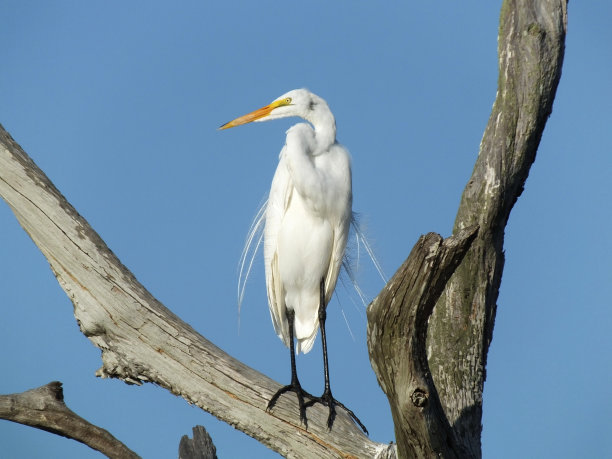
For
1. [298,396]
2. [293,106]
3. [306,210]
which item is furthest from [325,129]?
[298,396]

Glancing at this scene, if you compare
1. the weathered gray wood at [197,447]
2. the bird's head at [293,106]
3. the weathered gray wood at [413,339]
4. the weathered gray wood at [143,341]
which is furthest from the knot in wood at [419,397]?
the bird's head at [293,106]

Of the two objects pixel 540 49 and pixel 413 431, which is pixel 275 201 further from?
pixel 413 431

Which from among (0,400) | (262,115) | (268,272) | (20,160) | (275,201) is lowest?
(0,400)

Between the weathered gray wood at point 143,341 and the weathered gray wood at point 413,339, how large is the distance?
2.15ft

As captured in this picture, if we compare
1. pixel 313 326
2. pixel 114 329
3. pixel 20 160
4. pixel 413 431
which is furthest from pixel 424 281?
pixel 313 326

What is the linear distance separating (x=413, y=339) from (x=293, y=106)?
2.27 m

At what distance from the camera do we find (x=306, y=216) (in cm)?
424

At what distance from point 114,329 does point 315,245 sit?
145cm

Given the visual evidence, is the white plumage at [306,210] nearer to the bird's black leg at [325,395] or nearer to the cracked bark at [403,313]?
the bird's black leg at [325,395]

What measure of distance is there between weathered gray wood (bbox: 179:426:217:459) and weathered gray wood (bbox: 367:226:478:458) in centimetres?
156

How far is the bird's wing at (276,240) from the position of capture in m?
4.26

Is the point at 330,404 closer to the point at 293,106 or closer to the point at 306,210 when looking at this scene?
the point at 306,210

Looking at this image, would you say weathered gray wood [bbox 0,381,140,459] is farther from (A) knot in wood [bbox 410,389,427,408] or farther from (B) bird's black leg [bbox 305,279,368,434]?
(A) knot in wood [bbox 410,389,427,408]

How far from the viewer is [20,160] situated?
3.25 metres
